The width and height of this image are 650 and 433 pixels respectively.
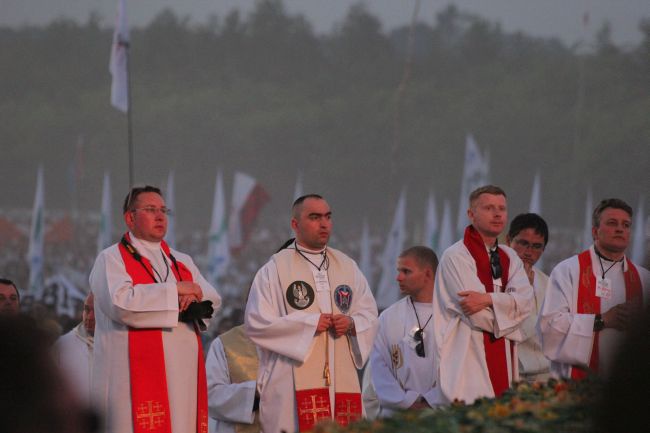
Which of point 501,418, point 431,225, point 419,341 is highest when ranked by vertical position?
point 431,225

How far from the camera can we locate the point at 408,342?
8.23 meters

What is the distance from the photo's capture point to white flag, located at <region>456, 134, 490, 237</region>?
23359 millimetres

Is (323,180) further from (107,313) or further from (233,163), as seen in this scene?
(107,313)

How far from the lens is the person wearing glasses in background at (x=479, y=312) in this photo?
23.7 ft

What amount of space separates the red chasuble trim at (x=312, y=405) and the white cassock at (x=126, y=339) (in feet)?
2.29

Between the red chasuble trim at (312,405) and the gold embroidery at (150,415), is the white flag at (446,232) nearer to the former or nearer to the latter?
the red chasuble trim at (312,405)

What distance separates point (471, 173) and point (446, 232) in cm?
148

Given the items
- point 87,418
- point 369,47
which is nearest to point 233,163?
point 369,47

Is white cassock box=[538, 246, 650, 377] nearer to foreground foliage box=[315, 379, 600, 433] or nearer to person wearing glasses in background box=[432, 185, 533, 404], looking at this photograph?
person wearing glasses in background box=[432, 185, 533, 404]

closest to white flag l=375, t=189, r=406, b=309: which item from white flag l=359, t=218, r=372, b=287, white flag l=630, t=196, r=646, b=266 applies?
white flag l=359, t=218, r=372, b=287

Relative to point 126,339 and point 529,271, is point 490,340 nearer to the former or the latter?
point 529,271

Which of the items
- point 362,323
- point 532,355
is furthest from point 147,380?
point 532,355

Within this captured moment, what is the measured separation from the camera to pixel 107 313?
23.2 feet

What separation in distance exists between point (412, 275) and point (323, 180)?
19723 mm
